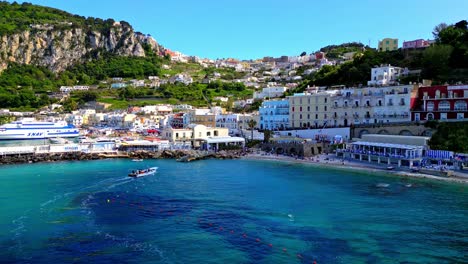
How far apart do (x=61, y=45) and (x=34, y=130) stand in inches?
3214

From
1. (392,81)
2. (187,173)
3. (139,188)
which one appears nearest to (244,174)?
(187,173)

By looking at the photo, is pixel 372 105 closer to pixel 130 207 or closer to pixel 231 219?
pixel 231 219

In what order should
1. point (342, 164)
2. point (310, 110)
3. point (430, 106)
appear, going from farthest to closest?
point (310, 110)
point (430, 106)
point (342, 164)

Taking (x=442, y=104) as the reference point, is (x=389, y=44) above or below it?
above

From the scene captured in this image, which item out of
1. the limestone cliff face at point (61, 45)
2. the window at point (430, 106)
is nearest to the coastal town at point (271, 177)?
the window at point (430, 106)

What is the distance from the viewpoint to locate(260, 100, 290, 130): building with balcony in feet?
209

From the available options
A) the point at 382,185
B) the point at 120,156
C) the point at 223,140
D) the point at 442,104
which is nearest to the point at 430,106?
the point at 442,104

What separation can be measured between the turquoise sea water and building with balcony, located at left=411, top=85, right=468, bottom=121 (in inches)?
571

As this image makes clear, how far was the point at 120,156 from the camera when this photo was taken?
5703cm

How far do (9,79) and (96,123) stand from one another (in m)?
48.0

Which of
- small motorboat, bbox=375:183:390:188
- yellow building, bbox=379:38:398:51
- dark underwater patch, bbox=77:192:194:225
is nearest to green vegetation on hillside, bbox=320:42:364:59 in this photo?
yellow building, bbox=379:38:398:51

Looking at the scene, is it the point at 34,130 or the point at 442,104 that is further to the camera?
the point at 34,130

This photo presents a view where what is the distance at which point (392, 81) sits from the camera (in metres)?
61.5

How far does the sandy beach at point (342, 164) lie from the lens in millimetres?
37009
